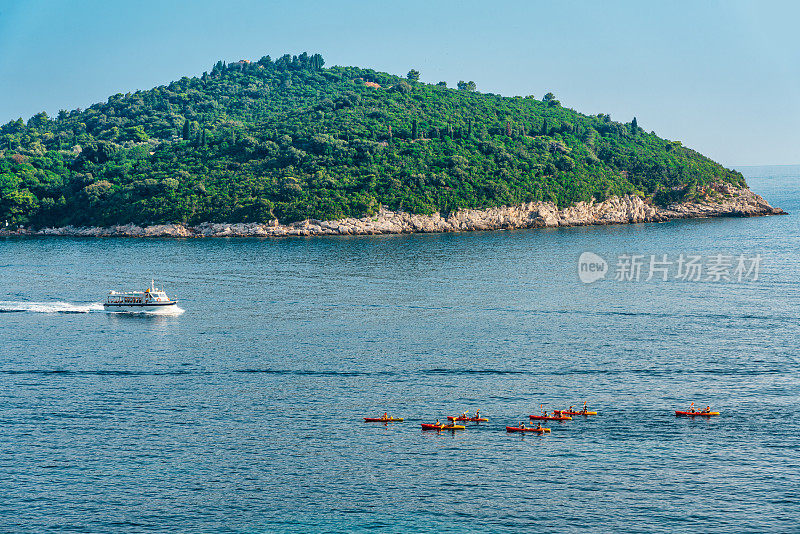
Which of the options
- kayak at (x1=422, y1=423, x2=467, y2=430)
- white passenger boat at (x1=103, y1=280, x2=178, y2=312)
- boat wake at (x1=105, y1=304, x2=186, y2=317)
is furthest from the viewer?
white passenger boat at (x1=103, y1=280, x2=178, y2=312)

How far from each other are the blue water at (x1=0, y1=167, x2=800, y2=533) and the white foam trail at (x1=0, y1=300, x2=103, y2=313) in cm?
51

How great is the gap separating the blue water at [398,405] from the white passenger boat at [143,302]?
7.08 feet

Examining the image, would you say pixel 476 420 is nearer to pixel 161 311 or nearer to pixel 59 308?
pixel 161 311

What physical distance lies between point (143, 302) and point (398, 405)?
5226cm

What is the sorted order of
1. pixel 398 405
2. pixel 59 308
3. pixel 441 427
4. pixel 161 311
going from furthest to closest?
1. pixel 59 308
2. pixel 161 311
3. pixel 398 405
4. pixel 441 427

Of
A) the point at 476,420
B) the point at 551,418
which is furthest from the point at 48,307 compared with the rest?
the point at 551,418

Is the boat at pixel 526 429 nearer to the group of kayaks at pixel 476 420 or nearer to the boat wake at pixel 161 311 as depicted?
the group of kayaks at pixel 476 420

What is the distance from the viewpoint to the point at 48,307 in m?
102

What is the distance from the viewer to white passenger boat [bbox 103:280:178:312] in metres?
102

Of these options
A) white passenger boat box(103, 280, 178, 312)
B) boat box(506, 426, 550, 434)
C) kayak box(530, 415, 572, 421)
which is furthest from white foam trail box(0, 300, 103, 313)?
kayak box(530, 415, 572, 421)

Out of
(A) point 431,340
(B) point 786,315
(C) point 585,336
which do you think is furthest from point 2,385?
(B) point 786,315

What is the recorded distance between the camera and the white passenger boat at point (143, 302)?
10150 centimetres

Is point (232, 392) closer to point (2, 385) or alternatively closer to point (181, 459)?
point (181, 459)

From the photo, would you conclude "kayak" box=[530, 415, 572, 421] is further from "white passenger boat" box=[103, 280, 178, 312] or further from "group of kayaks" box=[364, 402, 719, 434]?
"white passenger boat" box=[103, 280, 178, 312]
